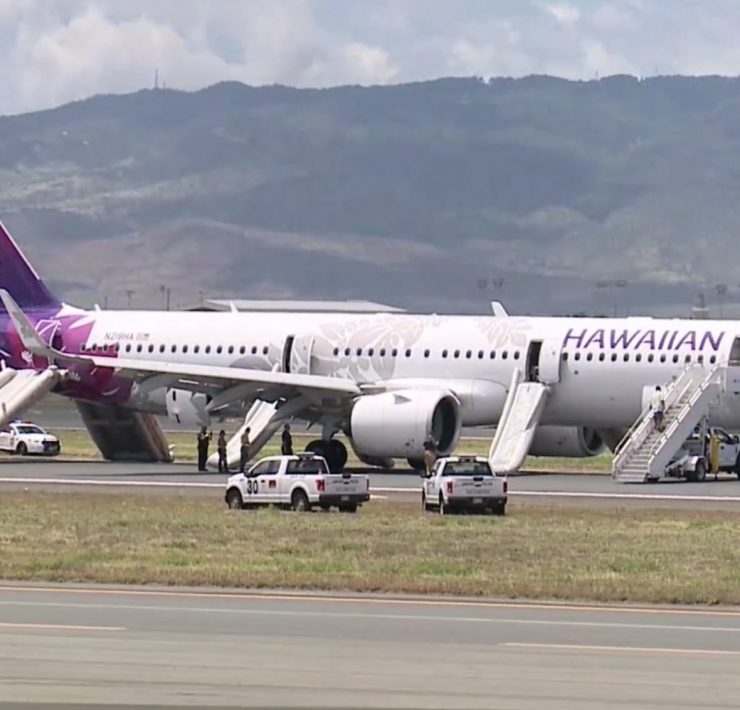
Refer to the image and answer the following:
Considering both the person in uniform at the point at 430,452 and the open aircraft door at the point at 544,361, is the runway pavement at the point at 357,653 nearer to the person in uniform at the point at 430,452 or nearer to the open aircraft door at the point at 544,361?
the person in uniform at the point at 430,452

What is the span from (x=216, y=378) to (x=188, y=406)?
468 centimetres

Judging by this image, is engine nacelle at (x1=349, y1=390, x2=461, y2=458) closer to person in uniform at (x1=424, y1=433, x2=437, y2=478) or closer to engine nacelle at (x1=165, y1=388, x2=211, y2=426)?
person in uniform at (x1=424, y1=433, x2=437, y2=478)

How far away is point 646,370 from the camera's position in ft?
188

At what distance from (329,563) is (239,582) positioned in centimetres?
296

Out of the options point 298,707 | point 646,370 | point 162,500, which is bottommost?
point 298,707

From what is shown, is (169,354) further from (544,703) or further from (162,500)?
(544,703)

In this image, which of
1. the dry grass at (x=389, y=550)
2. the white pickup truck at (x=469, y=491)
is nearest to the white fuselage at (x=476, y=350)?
the dry grass at (x=389, y=550)

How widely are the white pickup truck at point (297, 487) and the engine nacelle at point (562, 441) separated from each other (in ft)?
59.6

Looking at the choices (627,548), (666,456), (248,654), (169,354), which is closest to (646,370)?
(666,456)

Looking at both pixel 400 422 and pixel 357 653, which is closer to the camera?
pixel 357 653

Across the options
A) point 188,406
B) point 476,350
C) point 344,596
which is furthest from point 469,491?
point 188,406

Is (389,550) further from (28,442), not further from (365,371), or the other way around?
(28,442)

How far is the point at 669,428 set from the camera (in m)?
55.4

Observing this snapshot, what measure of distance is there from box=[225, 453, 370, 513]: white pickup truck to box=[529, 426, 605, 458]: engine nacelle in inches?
715
